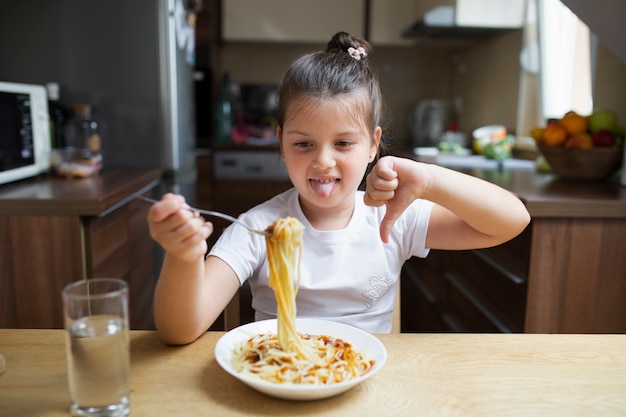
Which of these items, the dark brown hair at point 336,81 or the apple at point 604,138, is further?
the apple at point 604,138

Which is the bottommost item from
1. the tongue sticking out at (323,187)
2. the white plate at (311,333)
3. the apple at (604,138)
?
the white plate at (311,333)

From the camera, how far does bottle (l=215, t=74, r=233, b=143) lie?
3.69 meters

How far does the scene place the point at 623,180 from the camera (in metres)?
1.89

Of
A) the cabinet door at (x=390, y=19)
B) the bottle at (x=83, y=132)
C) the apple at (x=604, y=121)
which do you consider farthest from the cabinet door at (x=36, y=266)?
the cabinet door at (x=390, y=19)

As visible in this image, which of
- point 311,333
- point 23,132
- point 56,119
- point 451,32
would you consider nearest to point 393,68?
point 451,32

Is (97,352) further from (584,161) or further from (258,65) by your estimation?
(258,65)

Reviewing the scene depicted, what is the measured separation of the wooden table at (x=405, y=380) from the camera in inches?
26.0

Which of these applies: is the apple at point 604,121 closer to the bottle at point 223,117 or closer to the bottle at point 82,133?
the bottle at point 82,133

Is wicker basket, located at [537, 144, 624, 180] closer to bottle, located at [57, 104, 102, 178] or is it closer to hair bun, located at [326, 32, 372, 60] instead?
hair bun, located at [326, 32, 372, 60]

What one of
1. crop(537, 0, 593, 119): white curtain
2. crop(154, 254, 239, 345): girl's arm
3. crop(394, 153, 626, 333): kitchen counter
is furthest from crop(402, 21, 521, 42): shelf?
crop(154, 254, 239, 345): girl's arm

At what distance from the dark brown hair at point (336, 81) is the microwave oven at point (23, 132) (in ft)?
3.37

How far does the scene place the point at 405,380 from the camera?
0.73 m

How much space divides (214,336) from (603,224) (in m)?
1.21

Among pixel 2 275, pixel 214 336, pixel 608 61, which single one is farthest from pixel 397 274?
pixel 608 61
